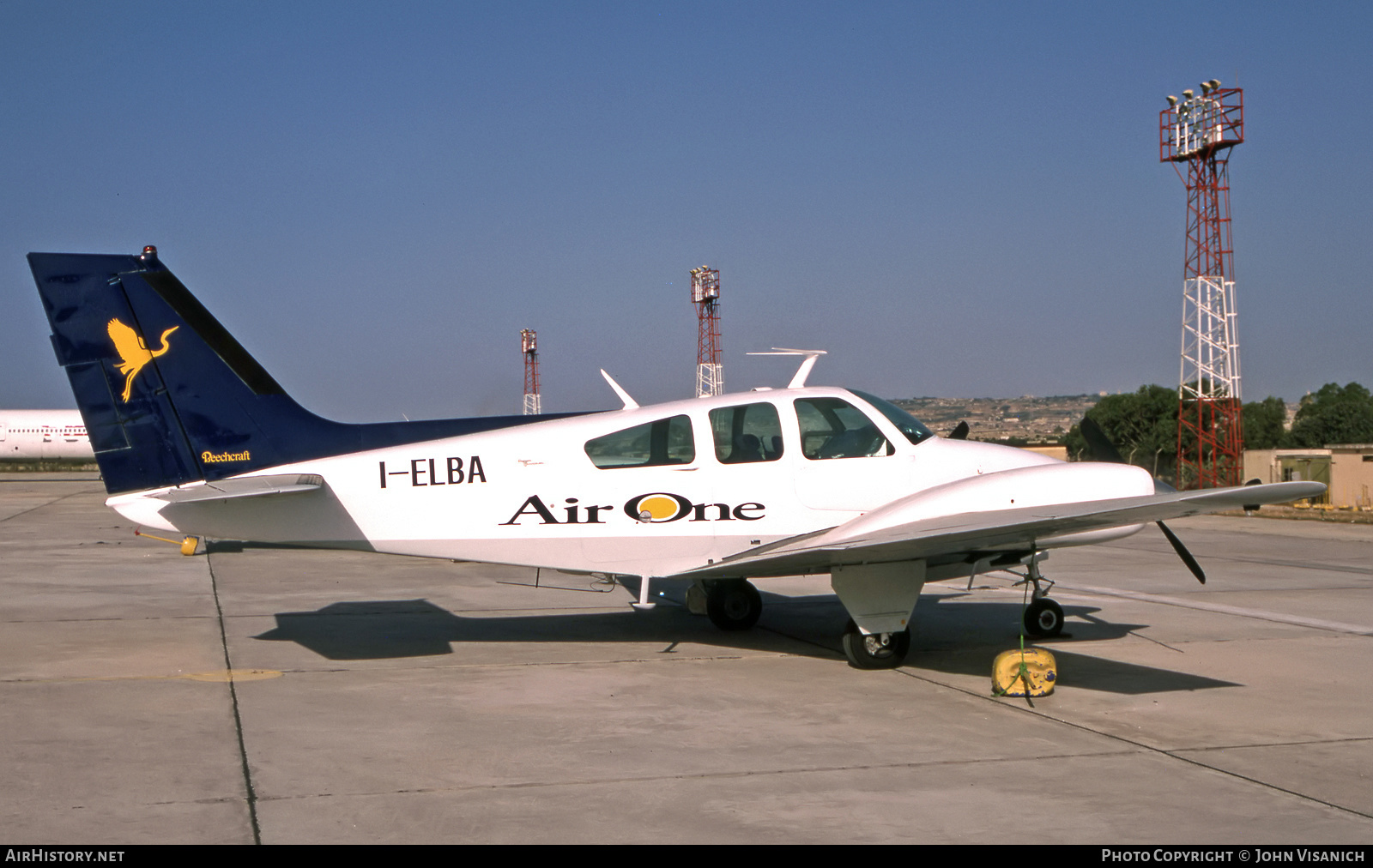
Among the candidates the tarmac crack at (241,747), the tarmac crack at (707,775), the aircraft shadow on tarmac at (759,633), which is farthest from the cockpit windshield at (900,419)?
the tarmac crack at (241,747)

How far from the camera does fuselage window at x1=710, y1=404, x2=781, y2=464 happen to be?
1020cm

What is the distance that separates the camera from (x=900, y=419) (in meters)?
10.5

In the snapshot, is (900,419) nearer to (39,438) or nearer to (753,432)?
(753,432)

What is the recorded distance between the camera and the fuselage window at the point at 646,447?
400 inches

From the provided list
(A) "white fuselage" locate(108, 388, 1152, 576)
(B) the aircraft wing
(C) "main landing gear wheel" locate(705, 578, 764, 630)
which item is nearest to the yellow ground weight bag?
(B) the aircraft wing

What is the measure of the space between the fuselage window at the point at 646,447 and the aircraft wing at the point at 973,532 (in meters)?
1.02

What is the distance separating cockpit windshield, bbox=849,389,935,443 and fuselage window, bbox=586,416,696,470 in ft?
5.31


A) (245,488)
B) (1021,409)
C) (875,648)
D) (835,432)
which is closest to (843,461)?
(835,432)

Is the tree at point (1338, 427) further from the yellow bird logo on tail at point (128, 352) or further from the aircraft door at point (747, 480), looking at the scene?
the yellow bird logo on tail at point (128, 352)

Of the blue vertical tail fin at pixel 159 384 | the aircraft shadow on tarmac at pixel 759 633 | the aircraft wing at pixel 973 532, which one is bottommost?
the aircraft shadow on tarmac at pixel 759 633

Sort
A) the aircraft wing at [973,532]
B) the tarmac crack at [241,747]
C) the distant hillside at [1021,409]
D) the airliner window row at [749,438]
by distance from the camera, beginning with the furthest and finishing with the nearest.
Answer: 1. the distant hillside at [1021,409]
2. the airliner window row at [749,438]
3. the aircraft wing at [973,532]
4. the tarmac crack at [241,747]

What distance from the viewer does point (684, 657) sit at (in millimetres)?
10484

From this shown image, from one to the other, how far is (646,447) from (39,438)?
175 feet
